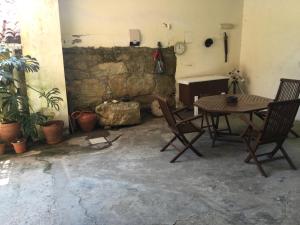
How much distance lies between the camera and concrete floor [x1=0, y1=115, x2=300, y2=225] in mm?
2541

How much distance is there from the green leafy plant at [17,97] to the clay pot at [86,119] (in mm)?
512

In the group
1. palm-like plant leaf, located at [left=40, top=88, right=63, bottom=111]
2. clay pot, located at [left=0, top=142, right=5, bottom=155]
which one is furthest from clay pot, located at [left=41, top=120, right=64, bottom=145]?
clay pot, located at [left=0, top=142, right=5, bottom=155]

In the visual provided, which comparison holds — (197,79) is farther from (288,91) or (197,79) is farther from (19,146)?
(19,146)

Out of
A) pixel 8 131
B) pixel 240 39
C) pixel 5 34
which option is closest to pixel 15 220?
pixel 8 131

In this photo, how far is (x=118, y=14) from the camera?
5.21 metres

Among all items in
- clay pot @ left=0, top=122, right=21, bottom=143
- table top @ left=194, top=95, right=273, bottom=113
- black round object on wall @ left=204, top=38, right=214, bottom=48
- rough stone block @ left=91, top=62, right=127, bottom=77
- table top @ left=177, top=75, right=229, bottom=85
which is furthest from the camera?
black round object on wall @ left=204, top=38, right=214, bottom=48

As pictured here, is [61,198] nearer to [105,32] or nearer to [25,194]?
[25,194]

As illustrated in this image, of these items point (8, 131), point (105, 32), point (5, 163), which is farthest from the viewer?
point (105, 32)

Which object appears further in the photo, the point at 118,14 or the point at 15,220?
the point at 118,14

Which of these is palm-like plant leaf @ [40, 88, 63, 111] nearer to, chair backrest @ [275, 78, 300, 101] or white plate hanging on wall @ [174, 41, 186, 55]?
white plate hanging on wall @ [174, 41, 186, 55]

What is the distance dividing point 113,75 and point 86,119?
3.31ft

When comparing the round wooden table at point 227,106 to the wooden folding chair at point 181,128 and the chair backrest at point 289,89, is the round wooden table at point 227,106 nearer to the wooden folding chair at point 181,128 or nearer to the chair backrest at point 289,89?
the wooden folding chair at point 181,128

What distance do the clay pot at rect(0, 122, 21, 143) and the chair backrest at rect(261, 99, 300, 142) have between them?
10.8 ft

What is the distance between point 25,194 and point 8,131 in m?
1.49
